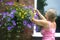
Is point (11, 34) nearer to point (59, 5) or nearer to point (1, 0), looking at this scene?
point (1, 0)

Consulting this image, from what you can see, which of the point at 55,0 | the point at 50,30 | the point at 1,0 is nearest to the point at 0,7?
the point at 1,0

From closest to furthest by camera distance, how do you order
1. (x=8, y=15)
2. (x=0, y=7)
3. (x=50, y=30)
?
(x=50, y=30), (x=8, y=15), (x=0, y=7)

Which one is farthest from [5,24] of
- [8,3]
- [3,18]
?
[8,3]

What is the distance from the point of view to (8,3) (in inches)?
255

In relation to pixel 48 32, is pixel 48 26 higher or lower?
higher

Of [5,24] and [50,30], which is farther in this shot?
[5,24]

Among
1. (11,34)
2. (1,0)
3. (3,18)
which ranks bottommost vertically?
(11,34)

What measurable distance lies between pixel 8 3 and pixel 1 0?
0.62 feet

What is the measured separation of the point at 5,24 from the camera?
6191mm

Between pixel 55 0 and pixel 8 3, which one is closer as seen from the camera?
pixel 8 3

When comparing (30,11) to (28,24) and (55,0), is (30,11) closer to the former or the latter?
(28,24)

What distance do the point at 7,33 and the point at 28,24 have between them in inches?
21.6

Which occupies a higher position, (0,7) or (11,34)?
(0,7)

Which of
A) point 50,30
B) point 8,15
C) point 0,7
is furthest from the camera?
point 0,7
